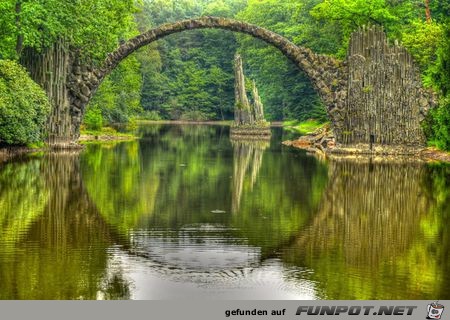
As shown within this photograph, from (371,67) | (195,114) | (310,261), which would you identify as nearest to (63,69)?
(371,67)

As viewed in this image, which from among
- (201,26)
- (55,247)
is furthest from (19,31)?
(55,247)

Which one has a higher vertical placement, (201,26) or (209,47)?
(209,47)

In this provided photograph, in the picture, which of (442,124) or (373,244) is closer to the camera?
(373,244)

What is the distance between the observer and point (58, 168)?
35.4m

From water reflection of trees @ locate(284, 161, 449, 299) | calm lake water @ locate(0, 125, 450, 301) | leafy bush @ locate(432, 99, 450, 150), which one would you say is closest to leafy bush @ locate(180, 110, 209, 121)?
leafy bush @ locate(432, 99, 450, 150)

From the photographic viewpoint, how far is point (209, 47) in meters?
138

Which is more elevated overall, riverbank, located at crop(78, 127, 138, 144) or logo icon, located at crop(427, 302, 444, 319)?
riverbank, located at crop(78, 127, 138, 144)

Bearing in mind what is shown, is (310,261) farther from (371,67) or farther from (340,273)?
(371,67)

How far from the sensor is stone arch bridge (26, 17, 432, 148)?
159 feet

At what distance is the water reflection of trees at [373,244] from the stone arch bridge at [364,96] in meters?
18.0

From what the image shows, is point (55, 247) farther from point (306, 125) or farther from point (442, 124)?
point (306, 125)

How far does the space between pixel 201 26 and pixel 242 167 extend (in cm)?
1628

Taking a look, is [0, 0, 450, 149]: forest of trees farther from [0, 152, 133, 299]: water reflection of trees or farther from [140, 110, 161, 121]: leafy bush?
[0, 152, 133, 299]: water reflection of trees

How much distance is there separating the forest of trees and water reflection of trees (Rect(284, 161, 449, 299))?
64.0ft
